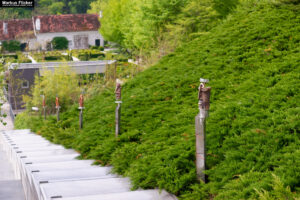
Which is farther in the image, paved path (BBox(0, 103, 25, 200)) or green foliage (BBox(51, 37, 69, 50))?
green foliage (BBox(51, 37, 69, 50))

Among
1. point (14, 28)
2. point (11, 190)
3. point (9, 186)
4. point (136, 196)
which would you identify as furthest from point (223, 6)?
point (14, 28)

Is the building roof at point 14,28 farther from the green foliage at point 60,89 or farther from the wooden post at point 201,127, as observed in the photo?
the wooden post at point 201,127

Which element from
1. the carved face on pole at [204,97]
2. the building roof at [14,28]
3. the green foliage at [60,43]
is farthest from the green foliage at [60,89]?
the building roof at [14,28]

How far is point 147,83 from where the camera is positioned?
15.7 metres

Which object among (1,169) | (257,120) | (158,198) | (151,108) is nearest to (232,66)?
(151,108)

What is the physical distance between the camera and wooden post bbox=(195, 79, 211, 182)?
7.61m

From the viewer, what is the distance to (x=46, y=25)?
68.6 metres

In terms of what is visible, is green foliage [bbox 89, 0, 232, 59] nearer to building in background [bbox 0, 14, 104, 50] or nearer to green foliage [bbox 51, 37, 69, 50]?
green foliage [bbox 51, 37, 69, 50]

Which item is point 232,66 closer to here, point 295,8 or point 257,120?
point 295,8

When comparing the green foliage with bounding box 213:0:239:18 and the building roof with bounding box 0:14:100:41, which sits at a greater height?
the green foliage with bounding box 213:0:239:18

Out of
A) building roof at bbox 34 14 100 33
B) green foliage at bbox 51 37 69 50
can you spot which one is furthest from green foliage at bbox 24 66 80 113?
building roof at bbox 34 14 100 33

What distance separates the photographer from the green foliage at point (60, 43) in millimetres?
66588

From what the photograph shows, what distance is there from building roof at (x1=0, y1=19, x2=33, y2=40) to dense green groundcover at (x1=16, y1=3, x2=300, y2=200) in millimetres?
50677

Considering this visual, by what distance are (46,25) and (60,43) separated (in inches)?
149
